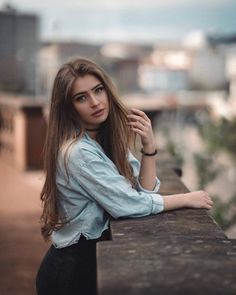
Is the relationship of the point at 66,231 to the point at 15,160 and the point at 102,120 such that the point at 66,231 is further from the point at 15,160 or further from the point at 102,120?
the point at 15,160

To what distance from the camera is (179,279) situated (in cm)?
97

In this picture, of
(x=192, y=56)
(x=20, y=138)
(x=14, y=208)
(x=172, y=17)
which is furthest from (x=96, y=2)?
(x=192, y=56)

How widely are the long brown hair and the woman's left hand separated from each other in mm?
41

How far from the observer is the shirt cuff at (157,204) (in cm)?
152

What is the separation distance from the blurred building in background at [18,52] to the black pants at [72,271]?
645cm

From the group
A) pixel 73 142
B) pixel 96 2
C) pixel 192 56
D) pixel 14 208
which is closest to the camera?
pixel 73 142

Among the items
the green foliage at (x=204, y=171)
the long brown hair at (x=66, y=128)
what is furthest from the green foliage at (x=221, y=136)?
the long brown hair at (x=66, y=128)

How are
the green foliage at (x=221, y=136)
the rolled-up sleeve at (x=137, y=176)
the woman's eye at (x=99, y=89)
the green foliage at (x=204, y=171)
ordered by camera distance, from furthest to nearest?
the green foliage at (x=221, y=136), the green foliage at (x=204, y=171), the rolled-up sleeve at (x=137, y=176), the woman's eye at (x=99, y=89)

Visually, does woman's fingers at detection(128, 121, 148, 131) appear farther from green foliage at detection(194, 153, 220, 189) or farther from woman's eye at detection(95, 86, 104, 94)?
green foliage at detection(194, 153, 220, 189)

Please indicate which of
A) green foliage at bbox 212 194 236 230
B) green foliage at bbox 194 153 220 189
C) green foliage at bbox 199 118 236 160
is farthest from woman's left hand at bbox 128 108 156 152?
green foliage at bbox 199 118 236 160

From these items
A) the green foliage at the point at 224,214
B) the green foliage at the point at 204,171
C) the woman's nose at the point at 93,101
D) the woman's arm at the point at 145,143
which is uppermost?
the woman's nose at the point at 93,101

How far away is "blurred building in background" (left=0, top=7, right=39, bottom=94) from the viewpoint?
303 inches

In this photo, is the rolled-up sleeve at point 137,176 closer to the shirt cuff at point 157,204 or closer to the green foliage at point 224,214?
the shirt cuff at point 157,204

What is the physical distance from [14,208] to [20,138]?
1.91m
